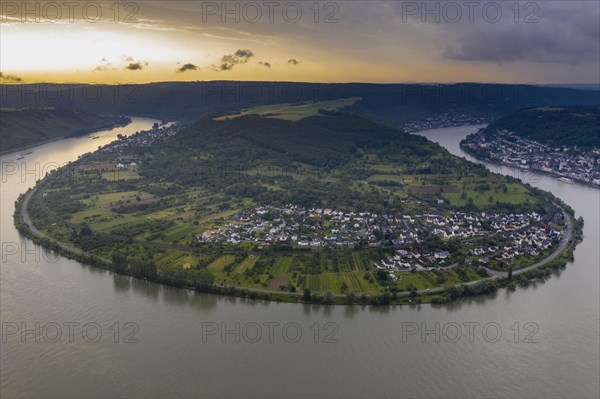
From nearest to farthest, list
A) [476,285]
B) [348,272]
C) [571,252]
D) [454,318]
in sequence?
[454,318], [476,285], [348,272], [571,252]

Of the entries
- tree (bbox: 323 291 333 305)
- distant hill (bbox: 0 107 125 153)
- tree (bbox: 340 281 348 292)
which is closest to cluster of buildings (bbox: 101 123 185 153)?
distant hill (bbox: 0 107 125 153)

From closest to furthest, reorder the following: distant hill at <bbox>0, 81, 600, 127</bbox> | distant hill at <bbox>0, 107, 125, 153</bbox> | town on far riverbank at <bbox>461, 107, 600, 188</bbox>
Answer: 1. town on far riverbank at <bbox>461, 107, 600, 188</bbox>
2. distant hill at <bbox>0, 107, 125, 153</bbox>
3. distant hill at <bbox>0, 81, 600, 127</bbox>

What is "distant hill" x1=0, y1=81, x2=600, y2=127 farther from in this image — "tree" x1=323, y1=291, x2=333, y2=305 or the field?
"tree" x1=323, y1=291, x2=333, y2=305

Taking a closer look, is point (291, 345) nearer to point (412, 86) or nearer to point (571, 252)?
point (571, 252)

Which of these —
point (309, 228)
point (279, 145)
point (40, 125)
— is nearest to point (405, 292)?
point (309, 228)

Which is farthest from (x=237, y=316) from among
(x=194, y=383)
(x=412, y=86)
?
(x=412, y=86)

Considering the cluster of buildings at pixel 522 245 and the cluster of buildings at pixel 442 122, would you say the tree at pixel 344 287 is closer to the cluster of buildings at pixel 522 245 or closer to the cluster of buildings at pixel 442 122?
the cluster of buildings at pixel 522 245

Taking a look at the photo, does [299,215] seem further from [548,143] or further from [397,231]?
[548,143]
